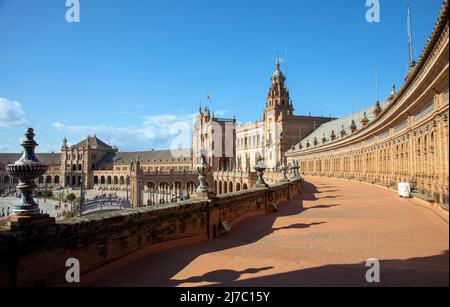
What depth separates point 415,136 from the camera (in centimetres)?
1667

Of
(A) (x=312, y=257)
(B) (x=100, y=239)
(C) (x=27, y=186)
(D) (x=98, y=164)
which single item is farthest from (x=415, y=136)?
(D) (x=98, y=164)

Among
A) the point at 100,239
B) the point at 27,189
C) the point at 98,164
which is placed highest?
the point at 98,164

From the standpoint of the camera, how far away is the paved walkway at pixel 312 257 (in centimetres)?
487

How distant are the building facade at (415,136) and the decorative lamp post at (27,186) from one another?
5815mm

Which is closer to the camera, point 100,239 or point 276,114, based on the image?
point 100,239

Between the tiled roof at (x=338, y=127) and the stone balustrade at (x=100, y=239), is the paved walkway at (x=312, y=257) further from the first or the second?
the tiled roof at (x=338, y=127)

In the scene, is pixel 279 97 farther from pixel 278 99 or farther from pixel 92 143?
pixel 92 143

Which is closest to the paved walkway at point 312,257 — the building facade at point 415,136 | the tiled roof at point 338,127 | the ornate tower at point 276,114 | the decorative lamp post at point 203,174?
the building facade at point 415,136

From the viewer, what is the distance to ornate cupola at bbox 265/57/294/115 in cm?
7569

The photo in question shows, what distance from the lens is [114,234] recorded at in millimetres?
6703

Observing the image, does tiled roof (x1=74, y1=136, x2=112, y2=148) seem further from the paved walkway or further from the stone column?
the stone column

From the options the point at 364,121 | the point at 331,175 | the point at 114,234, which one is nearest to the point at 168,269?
the point at 114,234

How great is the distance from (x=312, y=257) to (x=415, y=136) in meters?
12.9

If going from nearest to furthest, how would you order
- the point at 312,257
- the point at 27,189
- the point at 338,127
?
the point at 27,189 < the point at 312,257 < the point at 338,127
